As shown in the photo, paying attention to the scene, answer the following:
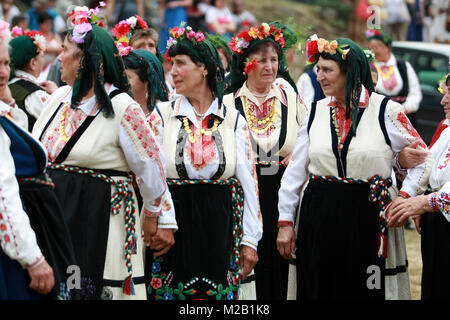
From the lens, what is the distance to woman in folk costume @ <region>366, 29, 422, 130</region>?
31.8ft

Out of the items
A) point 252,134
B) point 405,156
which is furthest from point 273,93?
point 405,156

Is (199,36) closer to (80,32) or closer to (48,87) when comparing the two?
(80,32)

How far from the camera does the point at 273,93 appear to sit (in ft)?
20.2

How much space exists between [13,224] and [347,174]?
2.33 metres

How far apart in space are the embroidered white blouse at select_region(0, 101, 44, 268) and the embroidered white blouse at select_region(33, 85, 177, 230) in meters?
0.82

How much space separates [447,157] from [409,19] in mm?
13266

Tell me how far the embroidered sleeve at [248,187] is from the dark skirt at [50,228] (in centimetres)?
135

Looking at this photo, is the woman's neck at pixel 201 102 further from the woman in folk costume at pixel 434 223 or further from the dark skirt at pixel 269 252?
the woman in folk costume at pixel 434 223

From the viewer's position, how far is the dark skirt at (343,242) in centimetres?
495

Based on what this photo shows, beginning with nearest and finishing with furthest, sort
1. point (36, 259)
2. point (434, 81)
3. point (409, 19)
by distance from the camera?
1. point (36, 259)
2. point (434, 81)
3. point (409, 19)

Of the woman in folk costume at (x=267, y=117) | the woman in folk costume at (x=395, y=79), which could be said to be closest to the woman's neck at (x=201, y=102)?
the woman in folk costume at (x=267, y=117)

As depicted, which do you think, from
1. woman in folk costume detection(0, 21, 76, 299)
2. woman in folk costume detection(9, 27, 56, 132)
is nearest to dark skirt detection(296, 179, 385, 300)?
woman in folk costume detection(0, 21, 76, 299)
